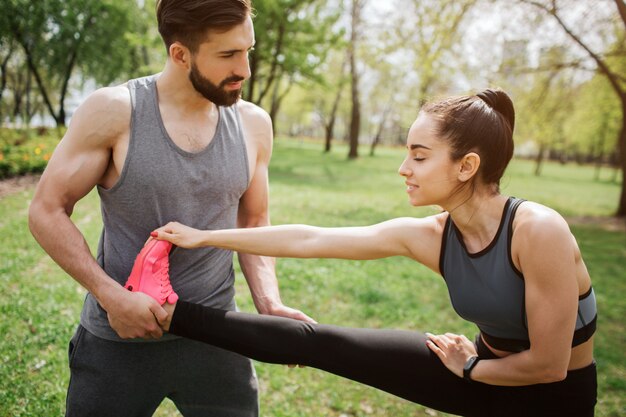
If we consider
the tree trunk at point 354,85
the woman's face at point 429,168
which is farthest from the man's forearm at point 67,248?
the tree trunk at point 354,85

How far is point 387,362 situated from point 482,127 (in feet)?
3.70

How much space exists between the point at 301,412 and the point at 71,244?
2659 mm

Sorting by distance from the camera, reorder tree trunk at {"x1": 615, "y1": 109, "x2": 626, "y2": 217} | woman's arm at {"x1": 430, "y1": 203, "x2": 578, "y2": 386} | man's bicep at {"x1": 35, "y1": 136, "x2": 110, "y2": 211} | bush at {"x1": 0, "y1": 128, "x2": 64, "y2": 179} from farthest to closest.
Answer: tree trunk at {"x1": 615, "y1": 109, "x2": 626, "y2": 217}
bush at {"x1": 0, "y1": 128, "x2": 64, "y2": 179}
man's bicep at {"x1": 35, "y1": 136, "x2": 110, "y2": 211}
woman's arm at {"x1": 430, "y1": 203, "x2": 578, "y2": 386}

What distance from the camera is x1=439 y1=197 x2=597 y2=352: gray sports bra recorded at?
1.83 m

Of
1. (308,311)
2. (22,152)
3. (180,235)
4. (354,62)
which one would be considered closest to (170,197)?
(180,235)

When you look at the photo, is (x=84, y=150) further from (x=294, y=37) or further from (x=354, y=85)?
(x=354, y=85)

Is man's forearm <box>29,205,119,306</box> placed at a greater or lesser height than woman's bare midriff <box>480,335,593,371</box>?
greater

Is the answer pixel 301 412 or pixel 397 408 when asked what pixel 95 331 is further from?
pixel 397 408

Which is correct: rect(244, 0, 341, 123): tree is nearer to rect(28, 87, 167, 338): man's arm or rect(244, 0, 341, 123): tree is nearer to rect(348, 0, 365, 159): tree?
rect(348, 0, 365, 159): tree

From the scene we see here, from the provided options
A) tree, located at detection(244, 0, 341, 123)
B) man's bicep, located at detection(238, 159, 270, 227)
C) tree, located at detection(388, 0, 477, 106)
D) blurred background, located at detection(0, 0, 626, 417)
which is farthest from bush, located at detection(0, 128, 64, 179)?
man's bicep, located at detection(238, 159, 270, 227)

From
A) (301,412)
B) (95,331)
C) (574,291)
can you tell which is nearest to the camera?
(574,291)

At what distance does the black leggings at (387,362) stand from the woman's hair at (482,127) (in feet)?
2.89

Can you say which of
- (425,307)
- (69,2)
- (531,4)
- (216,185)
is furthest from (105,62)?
(216,185)

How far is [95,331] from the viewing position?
6.57 feet
